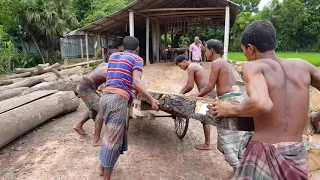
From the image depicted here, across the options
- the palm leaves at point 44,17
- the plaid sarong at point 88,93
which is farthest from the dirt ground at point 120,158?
the palm leaves at point 44,17

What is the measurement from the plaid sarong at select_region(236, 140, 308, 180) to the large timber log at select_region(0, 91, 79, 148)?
13.0ft

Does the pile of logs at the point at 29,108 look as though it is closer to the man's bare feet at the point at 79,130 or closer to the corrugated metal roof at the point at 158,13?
the man's bare feet at the point at 79,130

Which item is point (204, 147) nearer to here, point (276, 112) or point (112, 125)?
point (112, 125)

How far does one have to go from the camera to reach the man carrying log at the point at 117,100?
347 cm

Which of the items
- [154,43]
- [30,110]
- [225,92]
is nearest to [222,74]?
[225,92]

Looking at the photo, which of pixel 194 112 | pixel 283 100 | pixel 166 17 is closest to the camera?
pixel 283 100

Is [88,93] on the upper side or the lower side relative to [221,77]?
lower

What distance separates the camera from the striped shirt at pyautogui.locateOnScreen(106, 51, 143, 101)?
3.52 m

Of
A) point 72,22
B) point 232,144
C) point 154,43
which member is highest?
point 72,22

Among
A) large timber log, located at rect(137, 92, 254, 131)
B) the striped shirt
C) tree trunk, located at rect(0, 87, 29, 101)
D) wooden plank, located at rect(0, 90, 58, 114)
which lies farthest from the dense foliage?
large timber log, located at rect(137, 92, 254, 131)

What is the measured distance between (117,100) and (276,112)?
6.57ft

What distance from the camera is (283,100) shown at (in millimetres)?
1949

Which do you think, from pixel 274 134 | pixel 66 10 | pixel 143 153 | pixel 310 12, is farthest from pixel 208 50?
pixel 310 12

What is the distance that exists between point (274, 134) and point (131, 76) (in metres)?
1.99
